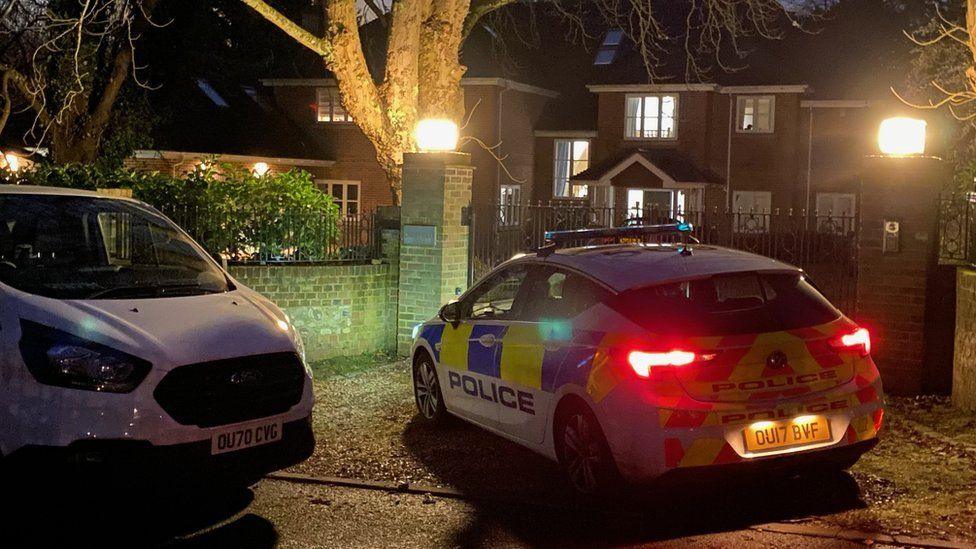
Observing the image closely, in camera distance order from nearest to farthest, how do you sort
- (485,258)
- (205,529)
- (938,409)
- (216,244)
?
(205,529) → (938,409) → (216,244) → (485,258)

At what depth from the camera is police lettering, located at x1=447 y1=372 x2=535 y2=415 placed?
23.6 ft

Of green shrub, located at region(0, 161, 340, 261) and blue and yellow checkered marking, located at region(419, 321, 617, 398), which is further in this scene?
green shrub, located at region(0, 161, 340, 261)

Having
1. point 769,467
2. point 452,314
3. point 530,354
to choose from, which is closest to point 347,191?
point 452,314

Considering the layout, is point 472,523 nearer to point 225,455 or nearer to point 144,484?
point 225,455

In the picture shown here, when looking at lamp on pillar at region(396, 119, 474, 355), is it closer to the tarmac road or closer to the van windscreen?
the van windscreen

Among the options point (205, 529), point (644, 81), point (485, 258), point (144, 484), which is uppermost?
point (644, 81)

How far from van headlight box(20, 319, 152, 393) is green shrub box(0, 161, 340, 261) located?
6.37 m

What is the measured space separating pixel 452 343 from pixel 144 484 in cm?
314

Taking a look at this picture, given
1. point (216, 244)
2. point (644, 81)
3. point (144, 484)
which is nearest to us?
point (144, 484)

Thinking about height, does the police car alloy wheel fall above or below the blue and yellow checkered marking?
below

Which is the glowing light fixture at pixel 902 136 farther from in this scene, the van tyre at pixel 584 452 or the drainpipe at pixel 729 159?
the drainpipe at pixel 729 159

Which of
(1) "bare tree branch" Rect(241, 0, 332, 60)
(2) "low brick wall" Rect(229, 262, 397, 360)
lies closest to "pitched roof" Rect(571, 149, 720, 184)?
(1) "bare tree branch" Rect(241, 0, 332, 60)

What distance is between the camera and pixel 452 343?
838 cm

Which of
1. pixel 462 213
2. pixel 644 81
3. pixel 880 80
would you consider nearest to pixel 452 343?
pixel 462 213
